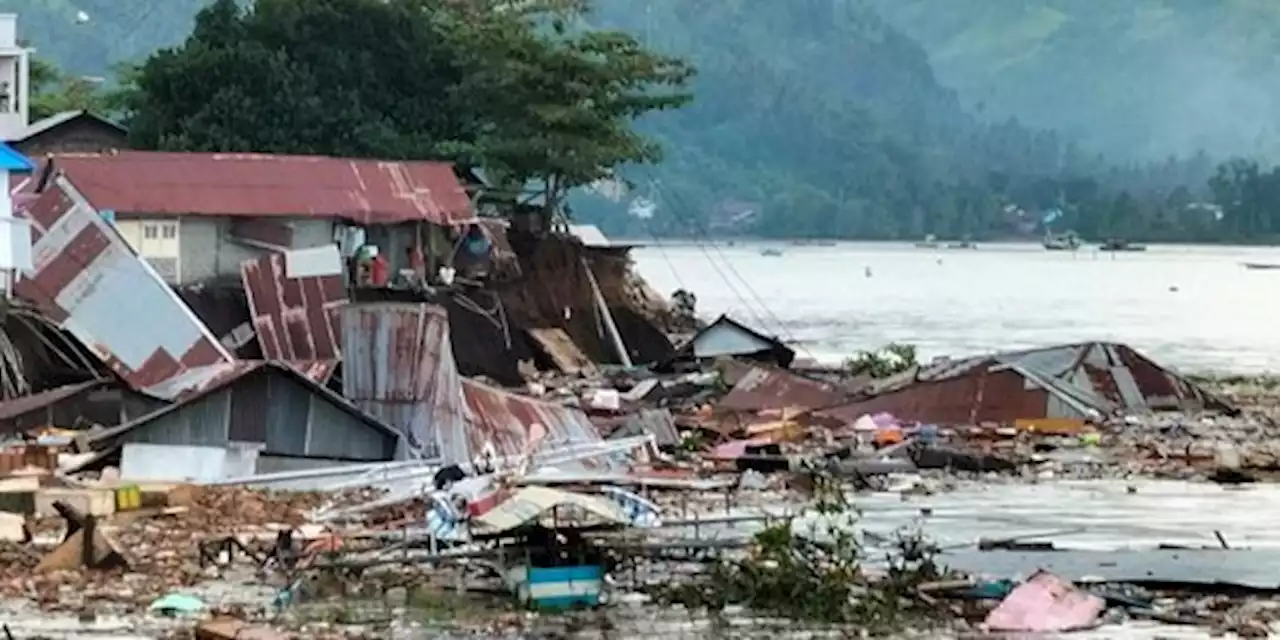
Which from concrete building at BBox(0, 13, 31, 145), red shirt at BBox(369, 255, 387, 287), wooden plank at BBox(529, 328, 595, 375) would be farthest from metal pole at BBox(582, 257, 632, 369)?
concrete building at BBox(0, 13, 31, 145)

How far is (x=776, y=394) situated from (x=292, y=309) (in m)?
7.90

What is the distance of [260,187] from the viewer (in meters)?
42.8

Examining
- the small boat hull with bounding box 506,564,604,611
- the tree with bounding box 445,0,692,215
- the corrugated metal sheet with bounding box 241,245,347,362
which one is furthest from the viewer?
the tree with bounding box 445,0,692,215

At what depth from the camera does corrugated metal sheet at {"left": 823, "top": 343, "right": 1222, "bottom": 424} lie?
38219mm

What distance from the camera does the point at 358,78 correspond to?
5606 centimetres

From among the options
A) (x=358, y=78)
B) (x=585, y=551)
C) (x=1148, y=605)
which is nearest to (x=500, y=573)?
(x=585, y=551)

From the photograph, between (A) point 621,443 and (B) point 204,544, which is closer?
(B) point 204,544

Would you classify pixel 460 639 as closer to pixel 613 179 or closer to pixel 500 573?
pixel 500 573

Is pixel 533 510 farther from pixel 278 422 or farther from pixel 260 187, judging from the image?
pixel 260 187

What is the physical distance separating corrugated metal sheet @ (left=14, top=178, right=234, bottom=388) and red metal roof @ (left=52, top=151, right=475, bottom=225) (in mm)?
3358

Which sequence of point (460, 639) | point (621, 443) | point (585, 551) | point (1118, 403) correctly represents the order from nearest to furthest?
point (460, 639), point (585, 551), point (621, 443), point (1118, 403)

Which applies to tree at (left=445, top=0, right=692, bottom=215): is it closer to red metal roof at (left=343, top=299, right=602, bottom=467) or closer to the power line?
red metal roof at (left=343, top=299, right=602, bottom=467)

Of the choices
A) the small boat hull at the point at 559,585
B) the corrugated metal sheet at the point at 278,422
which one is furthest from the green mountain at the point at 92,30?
the small boat hull at the point at 559,585

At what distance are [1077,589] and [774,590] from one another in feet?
8.54
